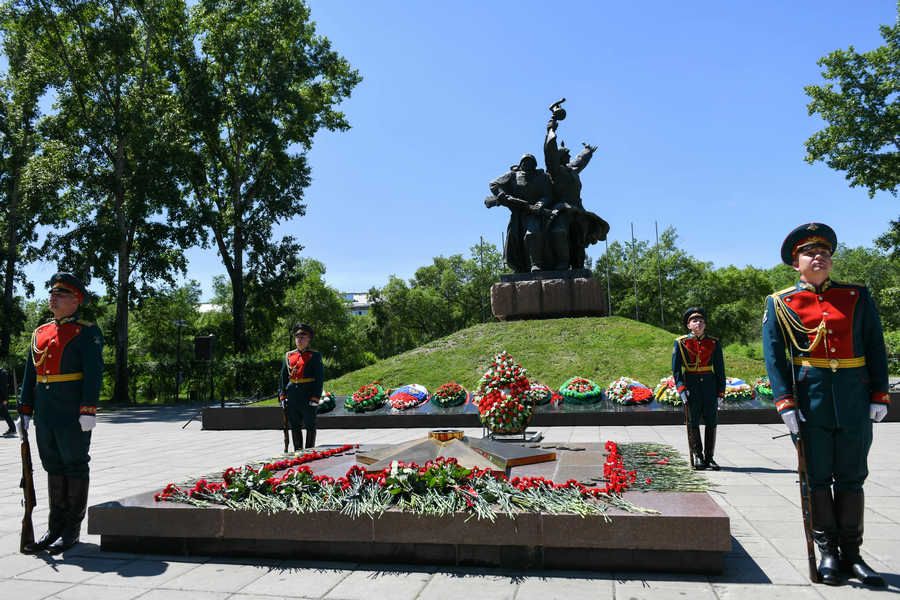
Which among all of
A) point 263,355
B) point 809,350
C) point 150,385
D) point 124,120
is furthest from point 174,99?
point 809,350

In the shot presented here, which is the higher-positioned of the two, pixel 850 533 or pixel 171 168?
pixel 171 168

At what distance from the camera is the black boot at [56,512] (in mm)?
4480

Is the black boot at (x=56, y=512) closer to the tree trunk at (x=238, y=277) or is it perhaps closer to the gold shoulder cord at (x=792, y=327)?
the gold shoulder cord at (x=792, y=327)

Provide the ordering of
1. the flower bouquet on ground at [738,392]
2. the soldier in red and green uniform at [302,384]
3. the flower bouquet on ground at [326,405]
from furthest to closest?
the flower bouquet on ground at [326,405] < the flower bouquet on ground at [738,392] < the soldier in red and green uniform at [302,384]

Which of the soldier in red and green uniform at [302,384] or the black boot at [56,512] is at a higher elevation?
the soldier in red and green uniform at [302,384]

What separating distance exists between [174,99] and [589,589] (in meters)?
27.4

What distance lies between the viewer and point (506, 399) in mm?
7793

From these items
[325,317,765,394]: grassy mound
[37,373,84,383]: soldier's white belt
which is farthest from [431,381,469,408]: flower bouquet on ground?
[37,373,84,383]: soldier's white belt

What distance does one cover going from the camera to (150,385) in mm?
30359

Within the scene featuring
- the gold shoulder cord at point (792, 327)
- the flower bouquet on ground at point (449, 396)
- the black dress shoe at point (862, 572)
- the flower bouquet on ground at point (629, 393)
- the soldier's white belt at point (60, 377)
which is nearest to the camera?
the black dress shoe at point (862, 572)

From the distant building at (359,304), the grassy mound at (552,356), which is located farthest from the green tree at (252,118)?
the distant building at (359,304)

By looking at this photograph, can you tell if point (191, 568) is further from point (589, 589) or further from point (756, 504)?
point (756, 504)

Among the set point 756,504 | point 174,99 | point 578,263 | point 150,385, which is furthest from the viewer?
point 150,385

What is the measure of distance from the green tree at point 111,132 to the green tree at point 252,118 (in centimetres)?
164
